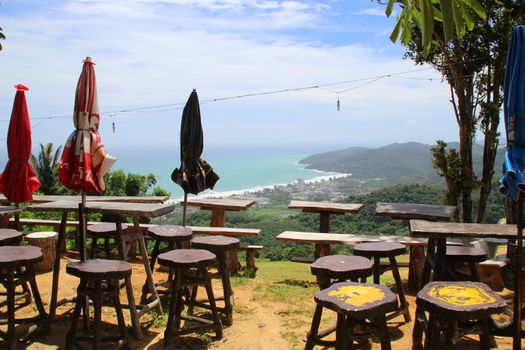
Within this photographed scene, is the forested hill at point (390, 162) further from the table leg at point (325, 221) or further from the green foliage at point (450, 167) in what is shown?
the table leg at point (325, 221)

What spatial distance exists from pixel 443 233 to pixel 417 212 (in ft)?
6.11

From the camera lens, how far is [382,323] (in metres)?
3.11

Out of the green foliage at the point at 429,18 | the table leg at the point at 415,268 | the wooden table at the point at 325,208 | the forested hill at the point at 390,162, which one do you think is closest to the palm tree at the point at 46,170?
the wooden table at the point at 325,208

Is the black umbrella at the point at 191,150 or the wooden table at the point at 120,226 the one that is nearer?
the wooden table at the point at 120,226

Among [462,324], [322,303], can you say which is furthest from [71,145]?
[462,324]

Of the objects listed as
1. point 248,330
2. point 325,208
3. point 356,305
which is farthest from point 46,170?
point 356,305

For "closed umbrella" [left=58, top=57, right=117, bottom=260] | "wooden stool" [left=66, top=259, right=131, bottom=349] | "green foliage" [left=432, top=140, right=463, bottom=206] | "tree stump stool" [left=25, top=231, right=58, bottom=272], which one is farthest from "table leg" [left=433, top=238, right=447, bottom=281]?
"green foliage" [left=432, top=140, right=463, bottom=206]

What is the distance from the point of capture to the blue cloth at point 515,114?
10.5ft

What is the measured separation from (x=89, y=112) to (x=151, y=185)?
25.7 metres

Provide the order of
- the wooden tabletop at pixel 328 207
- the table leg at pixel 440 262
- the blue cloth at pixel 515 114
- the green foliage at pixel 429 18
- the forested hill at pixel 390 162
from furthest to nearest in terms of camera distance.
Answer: the forested hill at pixel 390 162 < the wooden tabletop at pixel 328 207 < the table leg at pixel 440 262 < the blue cloth at pixel 515 114 < the green foliage at pixel 429 18

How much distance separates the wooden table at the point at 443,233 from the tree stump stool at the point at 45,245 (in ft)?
15.2

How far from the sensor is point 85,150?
3.93 meters

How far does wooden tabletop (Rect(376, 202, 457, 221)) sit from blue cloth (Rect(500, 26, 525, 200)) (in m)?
2.16

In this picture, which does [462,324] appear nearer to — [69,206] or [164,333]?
[164,333]
